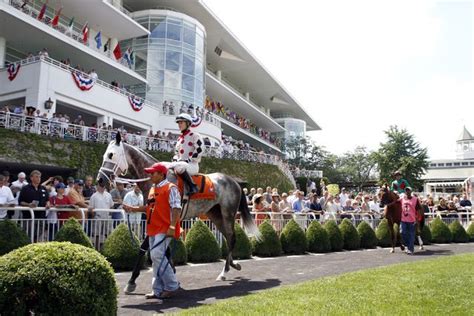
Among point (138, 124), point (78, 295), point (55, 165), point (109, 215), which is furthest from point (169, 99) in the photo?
point (78, 295)

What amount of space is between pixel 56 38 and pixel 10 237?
812 inches

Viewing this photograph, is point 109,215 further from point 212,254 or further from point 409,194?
point 409,194

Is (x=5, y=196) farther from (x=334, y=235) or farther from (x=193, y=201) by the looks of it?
(x=334, y=235)

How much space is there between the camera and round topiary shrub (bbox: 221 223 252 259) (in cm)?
1121

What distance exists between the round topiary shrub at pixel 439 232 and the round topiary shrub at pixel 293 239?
7137mm

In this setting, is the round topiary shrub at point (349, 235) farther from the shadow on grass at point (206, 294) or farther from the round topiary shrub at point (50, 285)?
the round topiary shrub at point (50, 285)

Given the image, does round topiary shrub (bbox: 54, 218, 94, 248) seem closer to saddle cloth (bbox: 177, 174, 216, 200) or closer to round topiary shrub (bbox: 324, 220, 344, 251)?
saddle cloth (bbox: 177, 174, 216, 200)

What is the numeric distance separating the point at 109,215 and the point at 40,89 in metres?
14.9

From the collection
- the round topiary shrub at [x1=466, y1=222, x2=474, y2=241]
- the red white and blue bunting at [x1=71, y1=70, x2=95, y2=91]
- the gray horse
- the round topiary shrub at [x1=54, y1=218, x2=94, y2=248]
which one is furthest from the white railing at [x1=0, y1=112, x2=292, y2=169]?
the round topiary shrub at [x1=466, y1=222, x2=474, y2=241]

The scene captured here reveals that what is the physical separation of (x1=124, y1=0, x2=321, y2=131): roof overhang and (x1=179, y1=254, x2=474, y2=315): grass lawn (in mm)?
33443

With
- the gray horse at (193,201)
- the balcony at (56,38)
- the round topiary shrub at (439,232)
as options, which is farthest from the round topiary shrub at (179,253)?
the balcony at (56,38)

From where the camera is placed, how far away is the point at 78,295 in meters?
3.53

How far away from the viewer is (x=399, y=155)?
42.0 metres

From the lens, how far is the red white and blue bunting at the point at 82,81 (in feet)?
79.7
